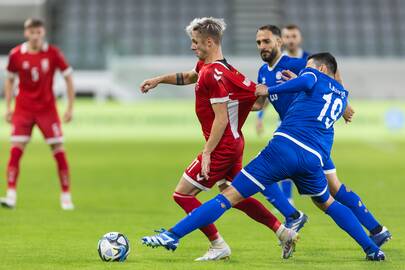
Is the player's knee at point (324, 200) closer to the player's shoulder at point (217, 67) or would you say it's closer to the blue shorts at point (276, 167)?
the blue shorts at point (276, 167)

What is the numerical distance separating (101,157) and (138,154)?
42.0 inches

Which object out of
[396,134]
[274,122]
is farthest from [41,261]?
[396,134]

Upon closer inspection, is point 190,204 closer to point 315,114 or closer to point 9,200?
point 315,114

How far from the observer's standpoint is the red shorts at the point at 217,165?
23.8 feet

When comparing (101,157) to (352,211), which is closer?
(352,211)

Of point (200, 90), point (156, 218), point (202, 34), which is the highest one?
point (202, 34)

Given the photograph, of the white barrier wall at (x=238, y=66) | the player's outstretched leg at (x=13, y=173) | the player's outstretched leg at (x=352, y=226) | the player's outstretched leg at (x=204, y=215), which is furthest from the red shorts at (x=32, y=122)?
the white barrier wall at (x=238, y=66)

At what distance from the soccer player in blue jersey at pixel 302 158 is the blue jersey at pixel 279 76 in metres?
1.08

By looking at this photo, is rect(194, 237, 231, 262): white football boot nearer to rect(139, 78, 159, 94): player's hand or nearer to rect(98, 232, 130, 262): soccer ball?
rect(98, 232, 130, 262): soccer ball

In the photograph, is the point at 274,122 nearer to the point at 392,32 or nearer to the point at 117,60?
the point at 117,60

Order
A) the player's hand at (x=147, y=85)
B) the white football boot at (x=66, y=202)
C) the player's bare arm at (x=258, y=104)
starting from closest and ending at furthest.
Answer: the player's hand at (x=147, y=85) → the player's bare arm at (x=258, y=104) → the white football boot at (x=66, y=202)

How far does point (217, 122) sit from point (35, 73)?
5099 millimetres

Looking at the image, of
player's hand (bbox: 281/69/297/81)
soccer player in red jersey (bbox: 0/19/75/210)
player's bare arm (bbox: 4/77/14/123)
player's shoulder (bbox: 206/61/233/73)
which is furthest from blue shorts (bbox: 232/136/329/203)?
player's bare arm (bbox: 4/77/14/123)

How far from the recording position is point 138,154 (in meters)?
21.1
